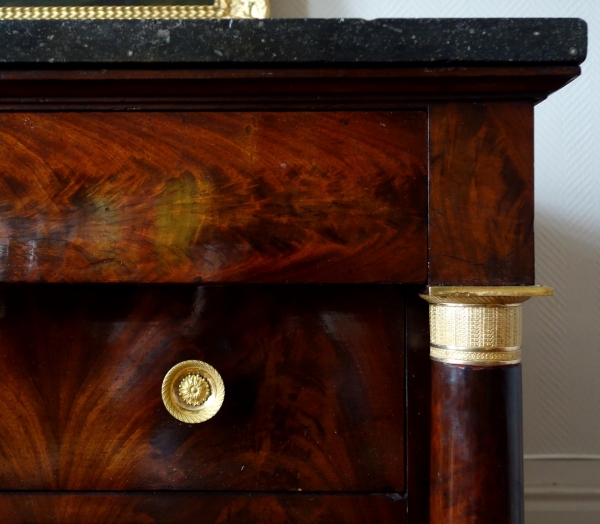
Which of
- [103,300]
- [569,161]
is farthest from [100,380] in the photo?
[569,161]

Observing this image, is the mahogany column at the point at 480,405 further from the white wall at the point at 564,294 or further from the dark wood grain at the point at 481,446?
the white wall at the point at 564,294

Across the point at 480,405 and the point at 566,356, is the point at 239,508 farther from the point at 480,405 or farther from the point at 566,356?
the point at 566,356

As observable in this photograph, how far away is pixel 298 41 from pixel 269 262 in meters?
0.15

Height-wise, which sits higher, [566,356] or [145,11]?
[145,11]

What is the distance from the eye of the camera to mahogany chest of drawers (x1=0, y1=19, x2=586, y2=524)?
14.1 inches

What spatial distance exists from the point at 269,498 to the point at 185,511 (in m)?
0.07

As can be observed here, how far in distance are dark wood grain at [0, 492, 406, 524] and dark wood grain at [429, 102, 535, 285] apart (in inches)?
7.3

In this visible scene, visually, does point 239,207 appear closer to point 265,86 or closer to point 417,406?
point 265,86

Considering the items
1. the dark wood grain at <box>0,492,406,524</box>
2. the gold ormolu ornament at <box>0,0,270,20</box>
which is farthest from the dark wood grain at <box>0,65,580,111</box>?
the gold ormolu ornament at <box>0,0,270,20</box>

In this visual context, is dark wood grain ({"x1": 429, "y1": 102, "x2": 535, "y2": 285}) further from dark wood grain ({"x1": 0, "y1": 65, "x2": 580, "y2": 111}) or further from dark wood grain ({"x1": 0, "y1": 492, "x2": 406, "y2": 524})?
dark wood grain ({"x1": 0, "y1": 492, "x2": 406, "y2": 524})

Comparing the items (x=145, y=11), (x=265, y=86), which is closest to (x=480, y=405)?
(x=265, y=86)

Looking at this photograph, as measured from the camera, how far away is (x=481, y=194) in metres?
0.37

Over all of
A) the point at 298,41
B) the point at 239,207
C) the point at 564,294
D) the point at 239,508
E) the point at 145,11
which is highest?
the point at 145,11

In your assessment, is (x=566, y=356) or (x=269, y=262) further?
(x=566, y=356)
